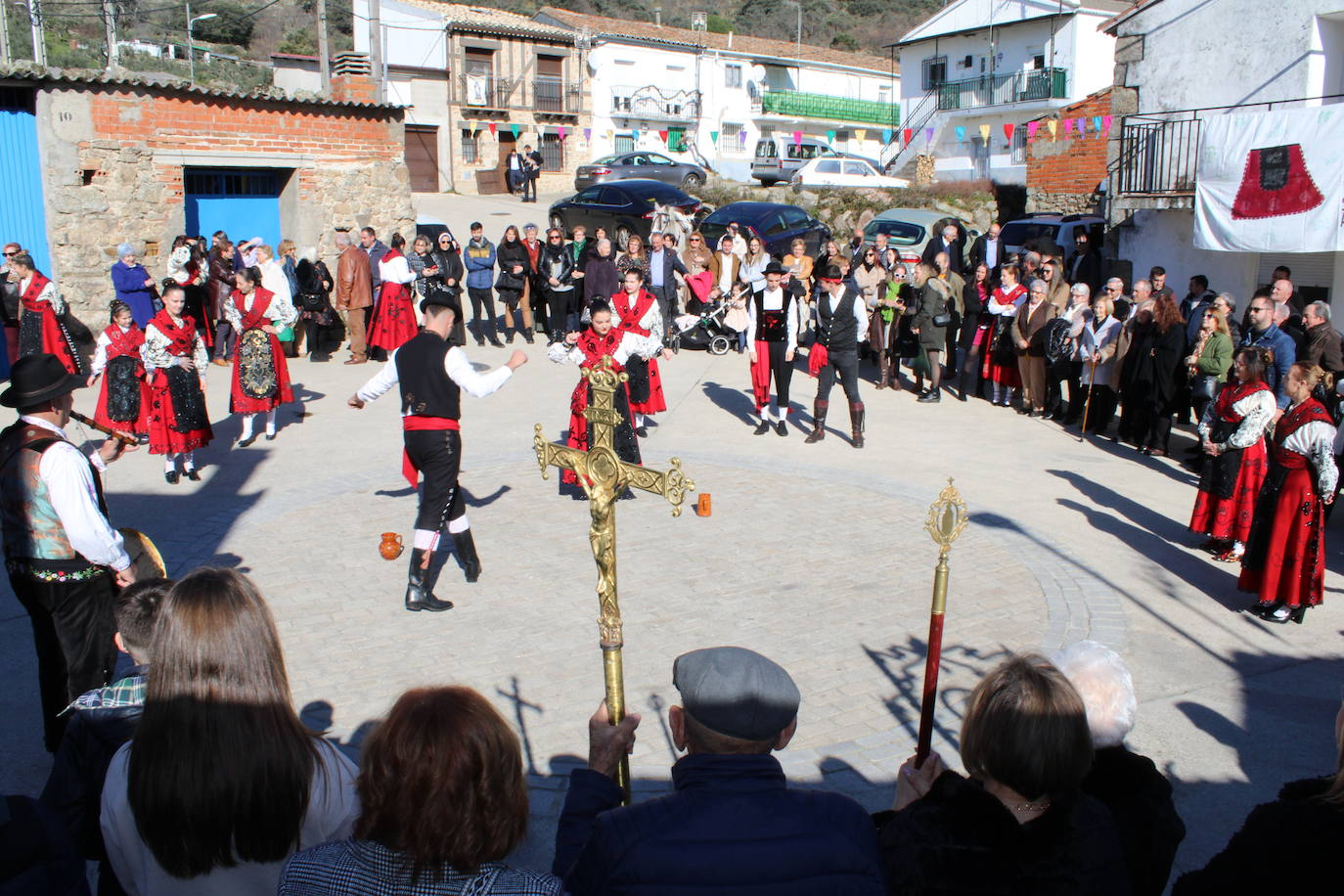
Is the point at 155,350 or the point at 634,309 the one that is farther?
the point at 634,309

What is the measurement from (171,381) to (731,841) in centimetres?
857

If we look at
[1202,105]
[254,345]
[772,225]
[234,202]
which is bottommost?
[254,345]

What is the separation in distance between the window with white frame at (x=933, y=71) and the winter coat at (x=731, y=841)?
46.4m

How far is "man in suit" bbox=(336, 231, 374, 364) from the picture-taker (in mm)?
15641

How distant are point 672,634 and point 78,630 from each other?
3.16 m

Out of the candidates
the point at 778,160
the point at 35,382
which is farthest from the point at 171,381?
the point at 778,160

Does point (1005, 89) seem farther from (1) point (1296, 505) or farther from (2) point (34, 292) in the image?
(1) point (1296, 505)

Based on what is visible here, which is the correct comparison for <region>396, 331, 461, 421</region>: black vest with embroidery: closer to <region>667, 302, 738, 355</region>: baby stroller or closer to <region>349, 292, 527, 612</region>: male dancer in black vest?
<region>349, 292, 527, 612</region>: male dancer in black vest

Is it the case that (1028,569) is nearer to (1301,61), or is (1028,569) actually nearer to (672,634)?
(672,634)

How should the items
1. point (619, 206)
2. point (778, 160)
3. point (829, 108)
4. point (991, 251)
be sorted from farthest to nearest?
point (829, 108)
point (778, 160)
point (619, 206)
point (991, 251)

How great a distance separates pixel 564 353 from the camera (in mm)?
8953

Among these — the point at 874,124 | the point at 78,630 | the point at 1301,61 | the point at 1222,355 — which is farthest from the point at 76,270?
the point at 874,124

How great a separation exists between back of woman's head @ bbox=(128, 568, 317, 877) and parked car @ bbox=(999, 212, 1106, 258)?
1899cm

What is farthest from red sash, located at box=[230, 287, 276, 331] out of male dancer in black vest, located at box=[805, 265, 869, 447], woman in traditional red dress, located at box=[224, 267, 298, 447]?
male dancer in black vest, located at box=[805, 265, 869, 447]
